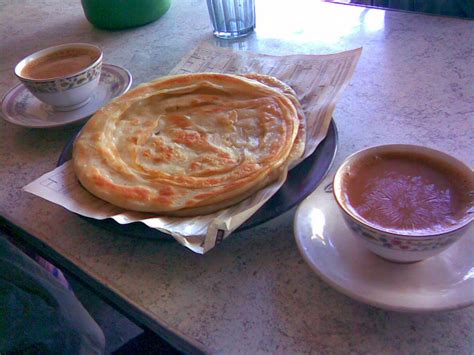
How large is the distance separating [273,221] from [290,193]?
49 millimetres

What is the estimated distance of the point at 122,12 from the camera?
4.12 ft

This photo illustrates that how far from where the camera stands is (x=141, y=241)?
632 mm

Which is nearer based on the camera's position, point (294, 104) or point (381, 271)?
point (381, 271)

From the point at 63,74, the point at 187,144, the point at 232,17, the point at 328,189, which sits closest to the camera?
the point at 328,189

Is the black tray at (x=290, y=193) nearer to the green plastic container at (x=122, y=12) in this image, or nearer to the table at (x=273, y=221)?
the table at (x=273, y=221)

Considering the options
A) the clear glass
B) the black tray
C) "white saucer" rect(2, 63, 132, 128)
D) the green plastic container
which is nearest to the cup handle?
the black tray

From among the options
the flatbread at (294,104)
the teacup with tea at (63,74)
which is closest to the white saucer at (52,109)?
the teacup with tea at (63,74)

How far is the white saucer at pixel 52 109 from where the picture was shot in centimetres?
88

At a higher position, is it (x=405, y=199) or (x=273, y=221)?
(x=405, y=199)

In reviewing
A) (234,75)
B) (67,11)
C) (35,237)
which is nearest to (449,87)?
(234,75)

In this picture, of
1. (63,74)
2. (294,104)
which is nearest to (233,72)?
(294,104)

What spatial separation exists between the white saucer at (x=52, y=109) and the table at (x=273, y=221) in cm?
4

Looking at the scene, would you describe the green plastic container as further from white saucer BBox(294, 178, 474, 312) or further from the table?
white saucer BBox(294, 178, 474, 312)

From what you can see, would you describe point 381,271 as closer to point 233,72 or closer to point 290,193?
point 290,193
